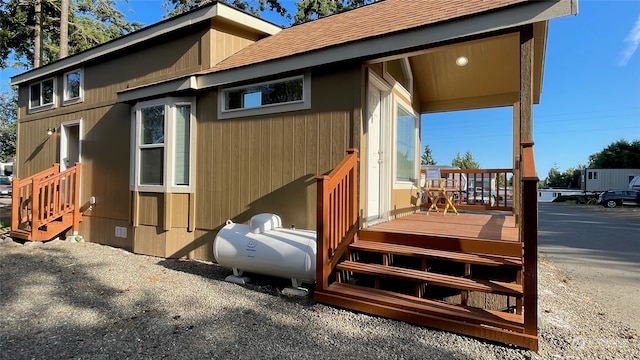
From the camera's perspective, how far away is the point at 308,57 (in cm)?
432

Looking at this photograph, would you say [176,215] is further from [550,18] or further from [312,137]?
[550,18]

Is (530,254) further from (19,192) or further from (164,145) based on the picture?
(19,192)

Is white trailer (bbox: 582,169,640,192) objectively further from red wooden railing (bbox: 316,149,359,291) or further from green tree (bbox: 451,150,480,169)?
red wooden railing (bbox: 316,149,359,291)

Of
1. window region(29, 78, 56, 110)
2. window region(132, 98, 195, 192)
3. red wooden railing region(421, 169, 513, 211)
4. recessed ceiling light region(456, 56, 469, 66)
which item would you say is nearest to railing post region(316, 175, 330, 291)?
window region(132, 98, 195, 192)

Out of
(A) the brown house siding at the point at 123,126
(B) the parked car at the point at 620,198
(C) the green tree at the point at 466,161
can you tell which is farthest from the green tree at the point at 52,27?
(C) the green tree at the point at 466,161

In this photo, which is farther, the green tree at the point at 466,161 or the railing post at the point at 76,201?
the green tree at the point at 466,161

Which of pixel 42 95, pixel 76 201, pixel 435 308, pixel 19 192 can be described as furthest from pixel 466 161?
pixel 435 308

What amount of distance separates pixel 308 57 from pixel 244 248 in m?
2.40

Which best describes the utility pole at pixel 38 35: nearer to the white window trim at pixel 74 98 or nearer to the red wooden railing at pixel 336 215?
the white window trim at pixel 74 98

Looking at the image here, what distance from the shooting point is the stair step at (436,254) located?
3074 millimetres

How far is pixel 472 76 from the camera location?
5.89 metres

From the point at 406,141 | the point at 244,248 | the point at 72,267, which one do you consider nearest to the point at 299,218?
the point at 244,248

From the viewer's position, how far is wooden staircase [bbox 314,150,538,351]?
2.67 m

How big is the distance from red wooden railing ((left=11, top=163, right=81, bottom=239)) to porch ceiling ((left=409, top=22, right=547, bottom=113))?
6861 mm
